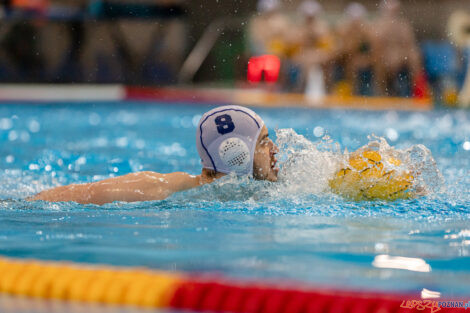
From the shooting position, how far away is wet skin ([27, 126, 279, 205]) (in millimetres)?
3639

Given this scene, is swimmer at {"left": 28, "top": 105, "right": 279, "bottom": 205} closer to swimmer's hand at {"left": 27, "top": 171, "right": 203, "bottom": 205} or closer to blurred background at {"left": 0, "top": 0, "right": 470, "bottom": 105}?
swimmer's hand at {"left": 27, "top": 171, "right": 203, "bottom": 205}

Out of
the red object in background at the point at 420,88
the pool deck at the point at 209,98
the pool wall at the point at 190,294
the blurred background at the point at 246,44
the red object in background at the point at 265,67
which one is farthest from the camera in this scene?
the red object in background at the point at 265,67

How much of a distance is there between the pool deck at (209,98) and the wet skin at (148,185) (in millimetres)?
7272

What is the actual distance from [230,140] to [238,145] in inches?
1.8

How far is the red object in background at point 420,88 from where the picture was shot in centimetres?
1238

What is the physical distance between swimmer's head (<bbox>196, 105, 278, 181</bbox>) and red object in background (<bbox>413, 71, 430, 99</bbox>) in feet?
30.3

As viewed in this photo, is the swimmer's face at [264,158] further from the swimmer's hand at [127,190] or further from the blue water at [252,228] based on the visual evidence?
the swimmer's hand at [127,190]

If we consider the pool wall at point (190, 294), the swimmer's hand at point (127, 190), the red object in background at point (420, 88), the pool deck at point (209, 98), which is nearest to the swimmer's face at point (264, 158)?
the swimmer's hand at point (127, 190)

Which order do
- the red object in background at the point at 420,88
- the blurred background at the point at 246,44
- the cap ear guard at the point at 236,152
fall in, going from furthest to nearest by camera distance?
1. the blurred background at the point at 246,44
2. the red object in background at the point at 420,88
3. the cap ear guard at the point at 236,152

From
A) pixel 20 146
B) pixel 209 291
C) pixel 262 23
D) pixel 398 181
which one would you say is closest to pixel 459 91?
pixel 262 23

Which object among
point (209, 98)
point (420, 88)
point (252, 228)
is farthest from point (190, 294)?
point (420, 88)

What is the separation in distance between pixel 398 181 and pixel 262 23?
10909 millimetres

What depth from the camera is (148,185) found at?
373 centimetres

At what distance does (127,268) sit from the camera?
240cm
